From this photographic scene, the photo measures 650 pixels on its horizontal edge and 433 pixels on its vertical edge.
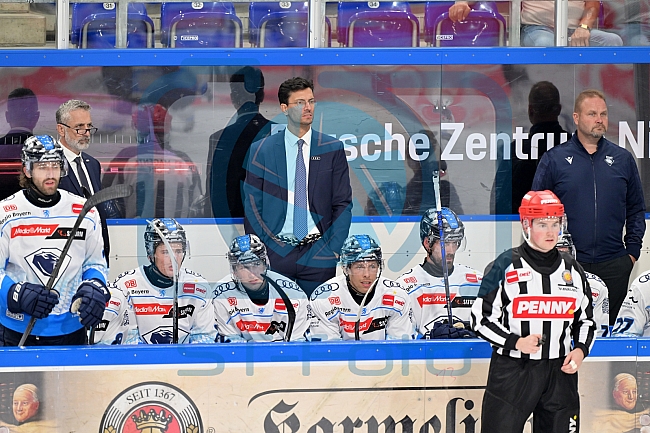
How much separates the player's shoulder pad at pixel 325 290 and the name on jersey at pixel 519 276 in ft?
2.95

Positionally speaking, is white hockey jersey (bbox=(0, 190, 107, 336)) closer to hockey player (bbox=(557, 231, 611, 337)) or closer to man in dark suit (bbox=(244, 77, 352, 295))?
man in dark suit (bbox=(244, 77, 352, 295))

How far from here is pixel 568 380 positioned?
3066 mm

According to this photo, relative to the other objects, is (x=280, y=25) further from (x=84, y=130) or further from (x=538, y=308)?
(x=538, y=308)

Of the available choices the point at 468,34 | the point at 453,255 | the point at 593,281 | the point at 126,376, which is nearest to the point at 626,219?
the point at 593,281

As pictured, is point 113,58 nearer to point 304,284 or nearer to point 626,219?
point 304,284

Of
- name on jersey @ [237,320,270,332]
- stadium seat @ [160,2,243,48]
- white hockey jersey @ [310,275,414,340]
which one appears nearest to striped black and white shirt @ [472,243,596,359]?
white hockey jersey @ [310,275,414,340]

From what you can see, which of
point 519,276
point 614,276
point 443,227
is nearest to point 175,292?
point 443,227

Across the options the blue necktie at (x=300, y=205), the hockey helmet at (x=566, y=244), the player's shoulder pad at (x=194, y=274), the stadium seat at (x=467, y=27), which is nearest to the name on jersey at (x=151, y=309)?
the player's shoulder pad at (x=194, y=274)

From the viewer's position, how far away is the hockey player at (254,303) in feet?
12.3

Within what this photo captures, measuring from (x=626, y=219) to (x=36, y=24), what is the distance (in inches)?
113

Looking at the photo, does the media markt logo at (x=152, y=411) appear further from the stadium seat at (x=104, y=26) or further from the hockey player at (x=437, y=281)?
the stadium seat at (x=104, y=26)

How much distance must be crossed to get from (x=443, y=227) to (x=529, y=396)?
1156 millimetres

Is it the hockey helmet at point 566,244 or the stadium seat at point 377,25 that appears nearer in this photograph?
the hockey helmet at point 566,244

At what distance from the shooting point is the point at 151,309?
3863 millimetres
